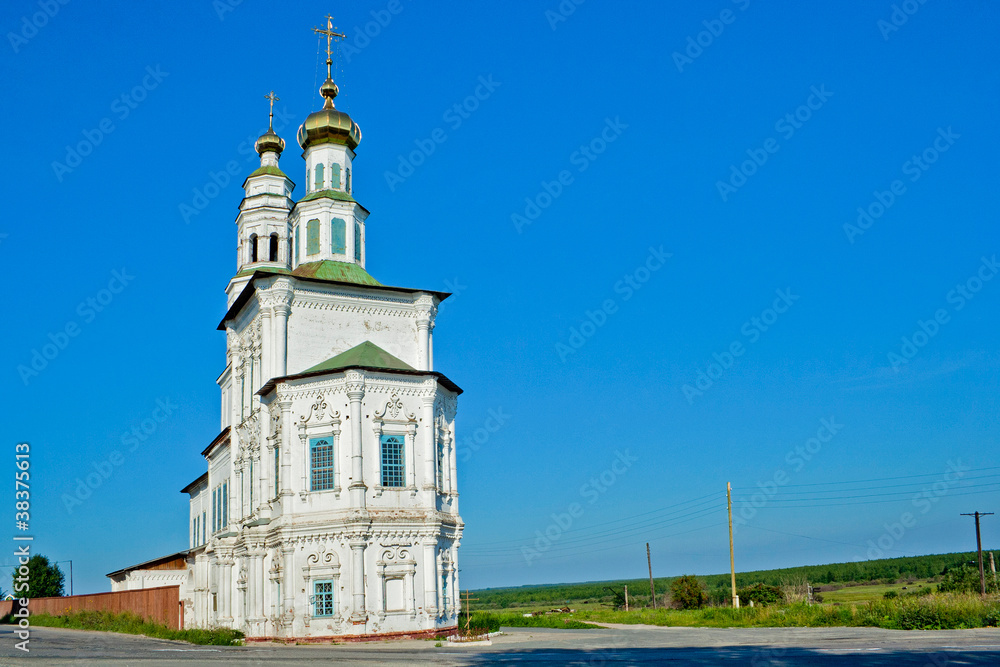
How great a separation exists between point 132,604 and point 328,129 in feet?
79.8

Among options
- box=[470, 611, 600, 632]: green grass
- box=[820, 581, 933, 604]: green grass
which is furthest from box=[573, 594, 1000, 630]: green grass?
box=[820, 581, 933, 604]: green grass

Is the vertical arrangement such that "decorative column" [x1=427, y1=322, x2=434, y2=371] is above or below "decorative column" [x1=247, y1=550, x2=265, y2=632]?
above

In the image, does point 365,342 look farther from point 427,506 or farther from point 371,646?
point 371,646

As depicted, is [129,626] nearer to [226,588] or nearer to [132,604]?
[132,604]

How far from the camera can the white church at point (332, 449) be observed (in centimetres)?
2934

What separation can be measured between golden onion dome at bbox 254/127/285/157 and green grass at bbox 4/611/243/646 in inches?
941

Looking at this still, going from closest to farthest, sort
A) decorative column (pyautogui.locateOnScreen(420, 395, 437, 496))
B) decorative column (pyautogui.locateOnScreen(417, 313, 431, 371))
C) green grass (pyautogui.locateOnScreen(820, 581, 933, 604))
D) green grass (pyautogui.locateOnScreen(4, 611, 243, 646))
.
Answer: decorative column (pyautogui.locateOnScreen(420, 395, 437, 496))
green grass (pyautogui.locateOnScreen(4, 611, 243, 646))
decorative column (pyautogui.locateOnScreen(417, 313, 431, 371))
green grass (pyautogui.locateOnScreen(820, 581, 933, 604))

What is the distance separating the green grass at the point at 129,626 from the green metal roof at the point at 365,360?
9.17 m

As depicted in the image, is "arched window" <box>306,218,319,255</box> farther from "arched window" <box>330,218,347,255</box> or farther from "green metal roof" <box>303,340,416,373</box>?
"green metal roof" <box>303,340,416,373</box>

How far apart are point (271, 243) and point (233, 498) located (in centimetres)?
1550

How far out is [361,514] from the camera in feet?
95.9

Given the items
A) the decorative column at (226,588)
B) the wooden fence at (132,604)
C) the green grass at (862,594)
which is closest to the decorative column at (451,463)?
the decorative column at (226,588)

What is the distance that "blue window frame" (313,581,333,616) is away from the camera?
95.2 ft

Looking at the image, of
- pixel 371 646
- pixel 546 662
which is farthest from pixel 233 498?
pixel 546 662
